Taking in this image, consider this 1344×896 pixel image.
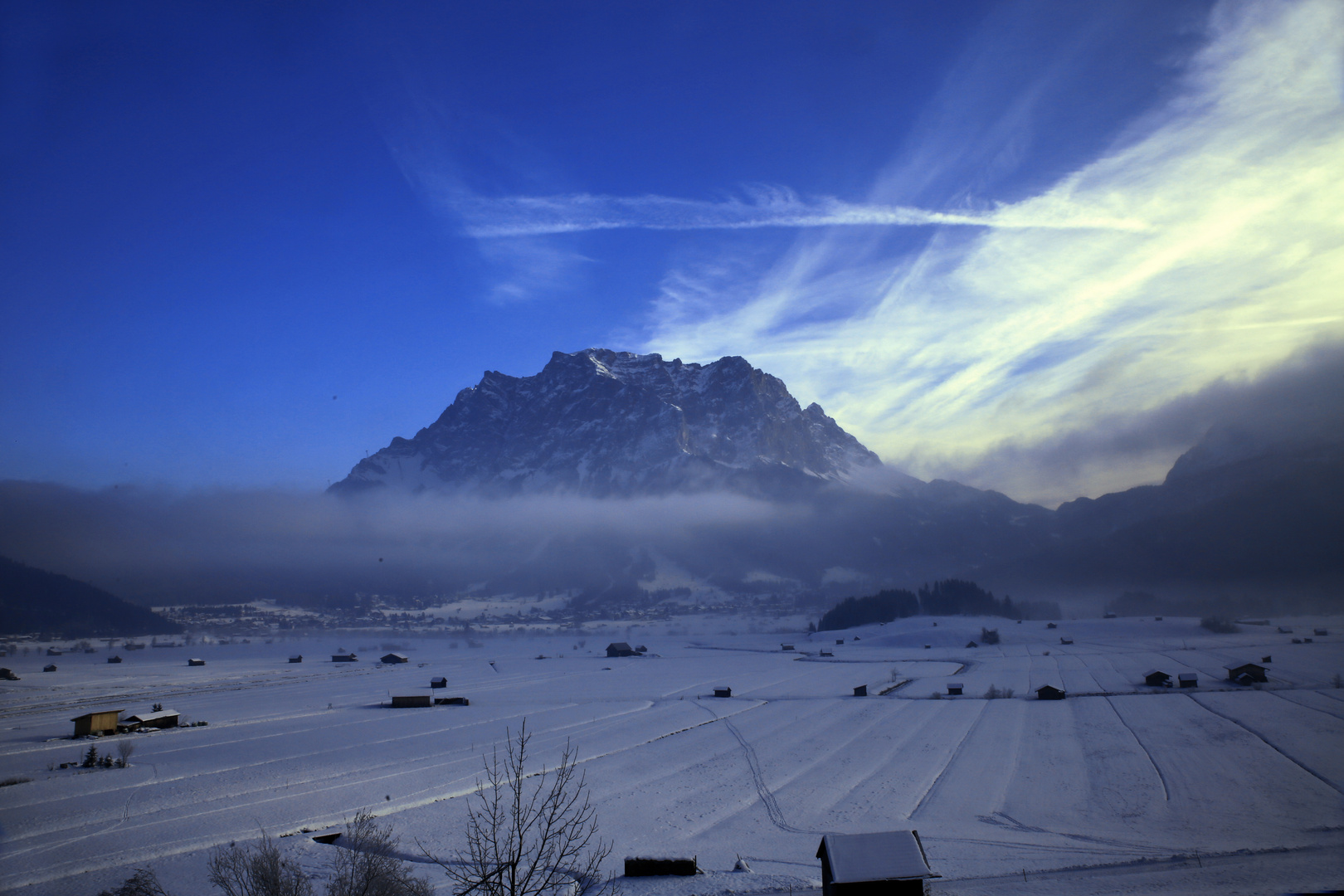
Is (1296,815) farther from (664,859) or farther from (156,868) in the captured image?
(156,868)

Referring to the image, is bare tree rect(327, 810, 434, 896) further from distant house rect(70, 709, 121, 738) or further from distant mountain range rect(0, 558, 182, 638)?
Result: distant mountain range rect(0, 558, 182, 638)

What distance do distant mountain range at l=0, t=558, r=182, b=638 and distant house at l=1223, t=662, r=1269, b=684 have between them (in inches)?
4474

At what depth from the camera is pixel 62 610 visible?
11162 cm

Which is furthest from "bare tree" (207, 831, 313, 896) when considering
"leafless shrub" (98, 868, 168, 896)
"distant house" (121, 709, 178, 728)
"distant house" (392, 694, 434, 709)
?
"distant house" (392, 694, 434, 709)

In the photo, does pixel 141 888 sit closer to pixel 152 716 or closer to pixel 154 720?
pixel 154 720

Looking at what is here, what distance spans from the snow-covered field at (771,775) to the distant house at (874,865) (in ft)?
9.14

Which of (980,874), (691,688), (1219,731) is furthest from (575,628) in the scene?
(980,874)

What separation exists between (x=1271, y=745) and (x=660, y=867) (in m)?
32.7

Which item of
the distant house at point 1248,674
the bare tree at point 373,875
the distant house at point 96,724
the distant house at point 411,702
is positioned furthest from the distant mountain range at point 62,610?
the distant house at point 1248,674

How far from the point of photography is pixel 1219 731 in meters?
37.2

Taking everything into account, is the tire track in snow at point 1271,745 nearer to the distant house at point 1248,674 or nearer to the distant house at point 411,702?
the distant house at point 1248,674

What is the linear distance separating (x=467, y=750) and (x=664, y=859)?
788 inches

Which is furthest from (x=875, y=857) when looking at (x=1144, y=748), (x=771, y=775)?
(x=1144, y=748)

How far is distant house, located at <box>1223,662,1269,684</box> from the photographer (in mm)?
52688
